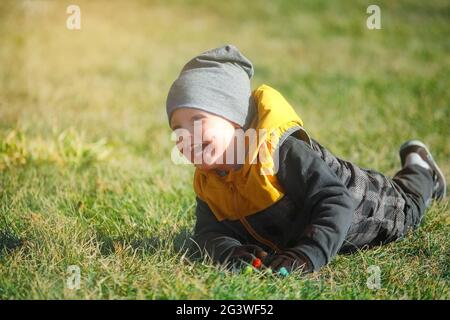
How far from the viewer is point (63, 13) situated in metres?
11.1

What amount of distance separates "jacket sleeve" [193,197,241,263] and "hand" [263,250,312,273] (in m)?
0.29

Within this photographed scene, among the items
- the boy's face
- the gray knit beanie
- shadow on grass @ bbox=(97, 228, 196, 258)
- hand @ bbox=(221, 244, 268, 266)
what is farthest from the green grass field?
the gray knit beanie

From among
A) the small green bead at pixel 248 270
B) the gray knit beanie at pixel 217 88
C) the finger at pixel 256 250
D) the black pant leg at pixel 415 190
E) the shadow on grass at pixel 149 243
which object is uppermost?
the gray knit beanie at pixel 217 88

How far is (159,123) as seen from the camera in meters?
6.27

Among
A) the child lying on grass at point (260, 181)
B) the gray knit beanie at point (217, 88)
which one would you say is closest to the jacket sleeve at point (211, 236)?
the child lying on grass at point (260, 181)

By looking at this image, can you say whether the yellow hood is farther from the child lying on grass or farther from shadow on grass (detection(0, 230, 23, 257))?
shadow on grass (detection(0, 230, 23, 257))

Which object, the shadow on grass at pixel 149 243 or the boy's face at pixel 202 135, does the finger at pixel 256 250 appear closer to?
the shadow on grass at pixel 149 243

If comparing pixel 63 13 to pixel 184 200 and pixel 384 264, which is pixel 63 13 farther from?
pixel 384 264

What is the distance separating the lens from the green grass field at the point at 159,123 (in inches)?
110

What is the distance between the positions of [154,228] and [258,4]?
1006cm

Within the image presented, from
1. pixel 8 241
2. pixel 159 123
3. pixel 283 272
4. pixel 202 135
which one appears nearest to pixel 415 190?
pixel 283 272

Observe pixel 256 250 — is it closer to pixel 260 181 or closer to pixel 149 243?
pixel 260 181

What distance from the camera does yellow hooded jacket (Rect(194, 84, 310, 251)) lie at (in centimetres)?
292
